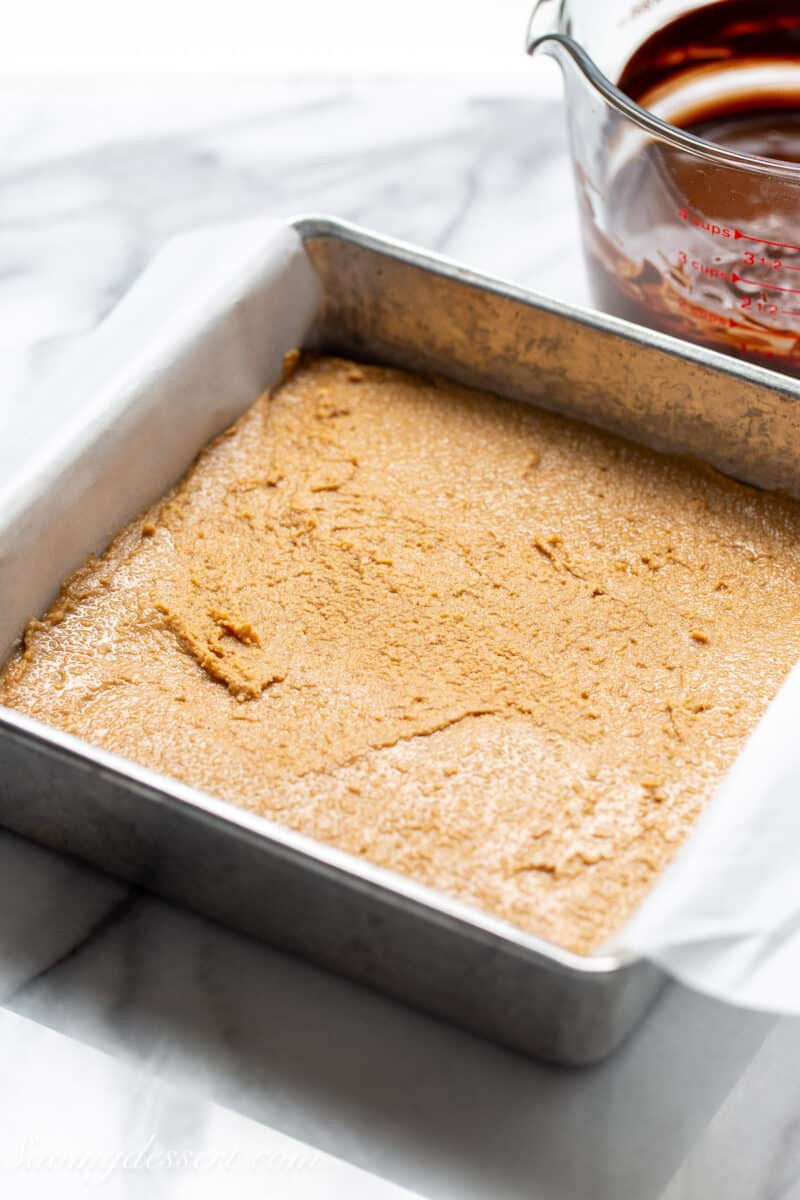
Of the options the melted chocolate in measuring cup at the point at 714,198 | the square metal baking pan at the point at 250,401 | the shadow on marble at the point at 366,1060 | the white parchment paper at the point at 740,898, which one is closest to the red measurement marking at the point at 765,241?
the melted chocolate in measuring cup at the point at 714,198

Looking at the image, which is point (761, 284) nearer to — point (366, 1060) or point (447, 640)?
point (447, 640)

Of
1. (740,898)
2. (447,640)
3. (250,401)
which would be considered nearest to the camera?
(740,898)

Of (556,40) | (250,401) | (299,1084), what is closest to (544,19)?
(556,40)

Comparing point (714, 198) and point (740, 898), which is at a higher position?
point (714, 198)

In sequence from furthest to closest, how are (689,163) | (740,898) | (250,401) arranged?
(250,401) < (689,163) < (740,898)

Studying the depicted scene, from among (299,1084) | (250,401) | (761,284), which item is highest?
(761,284)

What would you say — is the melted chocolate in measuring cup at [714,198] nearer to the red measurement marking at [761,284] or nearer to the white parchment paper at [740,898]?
the red measurement marking at [761,284]

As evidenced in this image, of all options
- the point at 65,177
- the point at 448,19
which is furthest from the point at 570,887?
the point at 448,19
